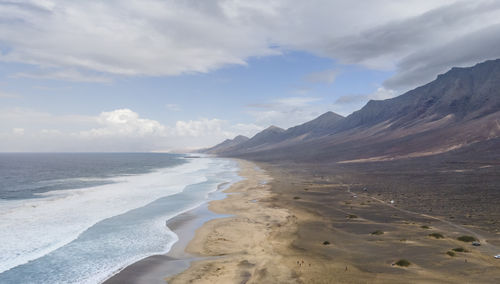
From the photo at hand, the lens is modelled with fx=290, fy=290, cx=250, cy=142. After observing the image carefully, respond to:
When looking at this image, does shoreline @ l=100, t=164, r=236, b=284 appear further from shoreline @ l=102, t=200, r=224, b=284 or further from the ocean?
the ocean

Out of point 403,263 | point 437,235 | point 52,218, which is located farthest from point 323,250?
point 52,218

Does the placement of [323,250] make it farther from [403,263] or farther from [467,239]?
[467,239]

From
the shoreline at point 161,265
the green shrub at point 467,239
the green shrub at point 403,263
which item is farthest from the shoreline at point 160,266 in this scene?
the green shrub at point 467,239

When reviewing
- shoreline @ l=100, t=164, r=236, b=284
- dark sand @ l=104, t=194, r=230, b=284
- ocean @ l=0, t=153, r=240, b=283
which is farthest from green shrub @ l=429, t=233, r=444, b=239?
ocean @ l=0, t=153, r=240, b=283

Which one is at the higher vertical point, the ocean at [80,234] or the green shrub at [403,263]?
the green shrub at [403,263]

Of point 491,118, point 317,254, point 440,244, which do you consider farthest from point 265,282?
point 491,118

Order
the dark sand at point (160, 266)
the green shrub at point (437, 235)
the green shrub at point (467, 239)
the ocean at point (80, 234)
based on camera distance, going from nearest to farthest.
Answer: the dark sand at point (160, 266), the ocean at point (80, 234), the green shrub at point (467, 239), the green shrub at point (437, 235)

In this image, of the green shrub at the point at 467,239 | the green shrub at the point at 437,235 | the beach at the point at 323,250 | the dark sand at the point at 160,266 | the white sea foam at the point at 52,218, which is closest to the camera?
the beach at the point at 323,250

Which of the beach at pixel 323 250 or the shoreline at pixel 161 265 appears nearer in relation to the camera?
the beach at pixel 323 250

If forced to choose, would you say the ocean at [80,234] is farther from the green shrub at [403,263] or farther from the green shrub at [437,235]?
the green shrub at [437,235]

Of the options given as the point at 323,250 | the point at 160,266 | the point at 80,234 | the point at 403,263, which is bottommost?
the point at 80,234

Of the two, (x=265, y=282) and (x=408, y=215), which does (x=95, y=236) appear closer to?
(x=265, y=282)
